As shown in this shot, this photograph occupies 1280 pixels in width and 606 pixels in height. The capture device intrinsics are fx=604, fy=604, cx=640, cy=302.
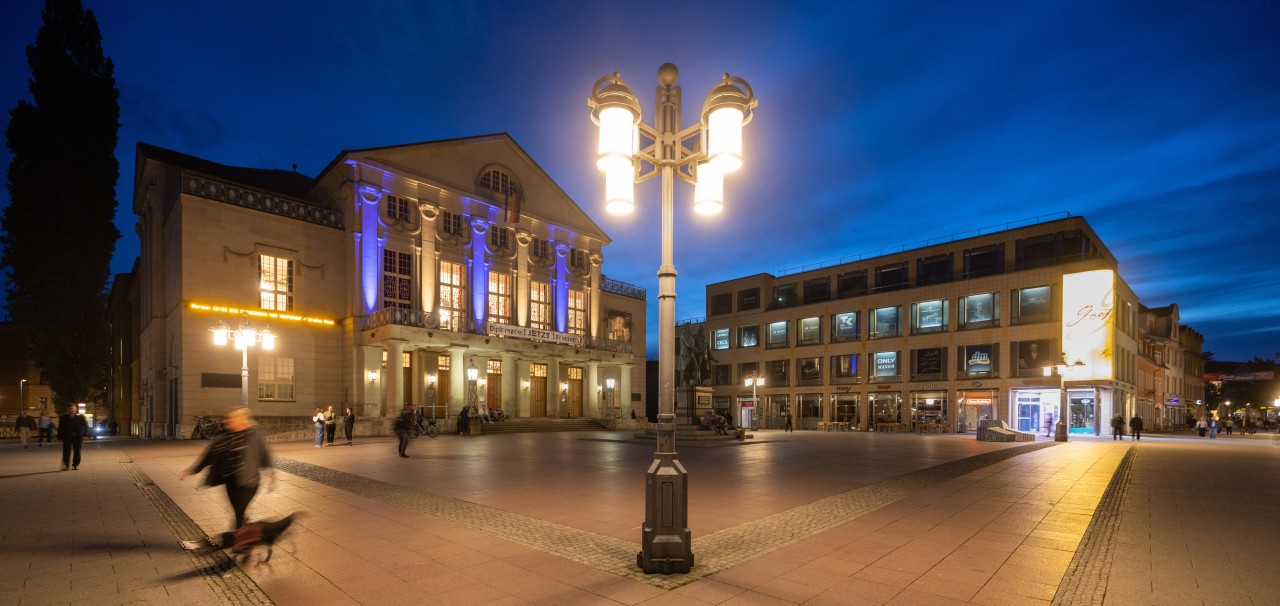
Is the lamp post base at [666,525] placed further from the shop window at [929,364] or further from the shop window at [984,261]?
the shop window at [984,261]

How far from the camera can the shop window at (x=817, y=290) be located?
183 feet

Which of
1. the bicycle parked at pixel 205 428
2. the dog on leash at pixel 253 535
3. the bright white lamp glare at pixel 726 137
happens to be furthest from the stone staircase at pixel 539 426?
the bright white lamp glare at pixel 726 137

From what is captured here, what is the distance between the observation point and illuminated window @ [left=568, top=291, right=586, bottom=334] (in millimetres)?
44719

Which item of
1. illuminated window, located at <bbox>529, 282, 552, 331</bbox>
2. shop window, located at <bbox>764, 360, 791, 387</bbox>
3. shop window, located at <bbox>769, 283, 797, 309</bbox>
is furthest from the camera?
shop window, located at <bbox>769, 283, 797, 309</bbox>

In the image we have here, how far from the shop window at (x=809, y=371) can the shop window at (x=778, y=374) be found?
3.50ft

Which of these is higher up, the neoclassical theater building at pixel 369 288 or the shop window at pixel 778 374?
the neoclassical theater building at pixel 369 288

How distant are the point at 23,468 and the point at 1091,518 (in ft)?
79.6

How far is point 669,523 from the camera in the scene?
20.1 ft

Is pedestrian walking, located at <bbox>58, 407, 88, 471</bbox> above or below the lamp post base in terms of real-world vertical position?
below

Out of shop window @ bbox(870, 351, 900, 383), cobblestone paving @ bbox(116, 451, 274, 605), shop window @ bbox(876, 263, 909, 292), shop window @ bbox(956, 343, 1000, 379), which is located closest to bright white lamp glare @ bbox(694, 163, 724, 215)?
cobblestone paving @ bbox(116, 451, 274, 605)

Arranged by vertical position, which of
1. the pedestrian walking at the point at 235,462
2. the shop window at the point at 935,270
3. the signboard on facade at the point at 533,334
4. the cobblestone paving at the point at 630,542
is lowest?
the cobblestone paving at the point at 630,542

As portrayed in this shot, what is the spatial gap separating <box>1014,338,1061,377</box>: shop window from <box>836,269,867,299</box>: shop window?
1326 centimetres

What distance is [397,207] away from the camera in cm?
3556

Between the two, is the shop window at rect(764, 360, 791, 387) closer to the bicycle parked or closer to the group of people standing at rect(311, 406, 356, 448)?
the group of people standing at rect(311, 406, 356, 448)
